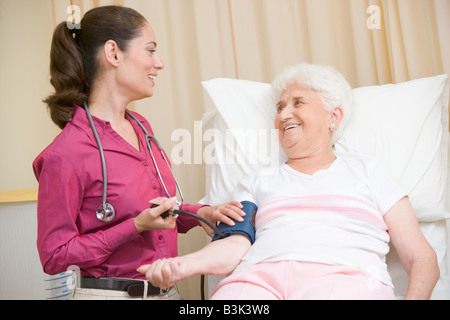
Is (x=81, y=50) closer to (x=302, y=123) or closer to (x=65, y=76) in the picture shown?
(x=65, y=76)

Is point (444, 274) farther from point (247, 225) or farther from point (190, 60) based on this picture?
point (190, 60)

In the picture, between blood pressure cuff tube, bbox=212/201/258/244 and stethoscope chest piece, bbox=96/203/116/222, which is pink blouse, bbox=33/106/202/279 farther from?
blood pressure cuff tube, bbox=212/201/258/244

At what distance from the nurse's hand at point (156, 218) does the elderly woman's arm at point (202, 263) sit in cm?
10

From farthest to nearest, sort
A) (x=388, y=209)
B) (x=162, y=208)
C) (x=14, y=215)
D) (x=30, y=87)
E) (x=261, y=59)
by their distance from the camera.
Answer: (x=30, y=87) → (x=261, y=59) → (x=14, y=215) → (x=388, y=209) → (x=162, y=208)

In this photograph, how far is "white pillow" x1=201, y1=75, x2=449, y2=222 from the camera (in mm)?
1336

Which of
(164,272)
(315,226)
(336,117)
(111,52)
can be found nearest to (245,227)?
(315,226)

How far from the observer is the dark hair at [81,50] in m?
1.17

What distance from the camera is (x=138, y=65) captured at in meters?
1.23

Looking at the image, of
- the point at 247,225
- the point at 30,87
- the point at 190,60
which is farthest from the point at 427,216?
the point at 30,87

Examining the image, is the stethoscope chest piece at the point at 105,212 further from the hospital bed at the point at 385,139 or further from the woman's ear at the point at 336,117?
the woman's ear at the point at 336,117

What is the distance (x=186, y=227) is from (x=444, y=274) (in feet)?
2.53

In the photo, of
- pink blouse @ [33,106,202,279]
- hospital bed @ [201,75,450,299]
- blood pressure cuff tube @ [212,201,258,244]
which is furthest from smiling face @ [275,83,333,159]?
pink blouse @ [33,106,202,279]

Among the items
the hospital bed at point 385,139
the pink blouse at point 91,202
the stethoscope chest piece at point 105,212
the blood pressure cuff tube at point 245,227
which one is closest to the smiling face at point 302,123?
the hospital bed at point 385,139

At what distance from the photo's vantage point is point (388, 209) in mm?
1138
